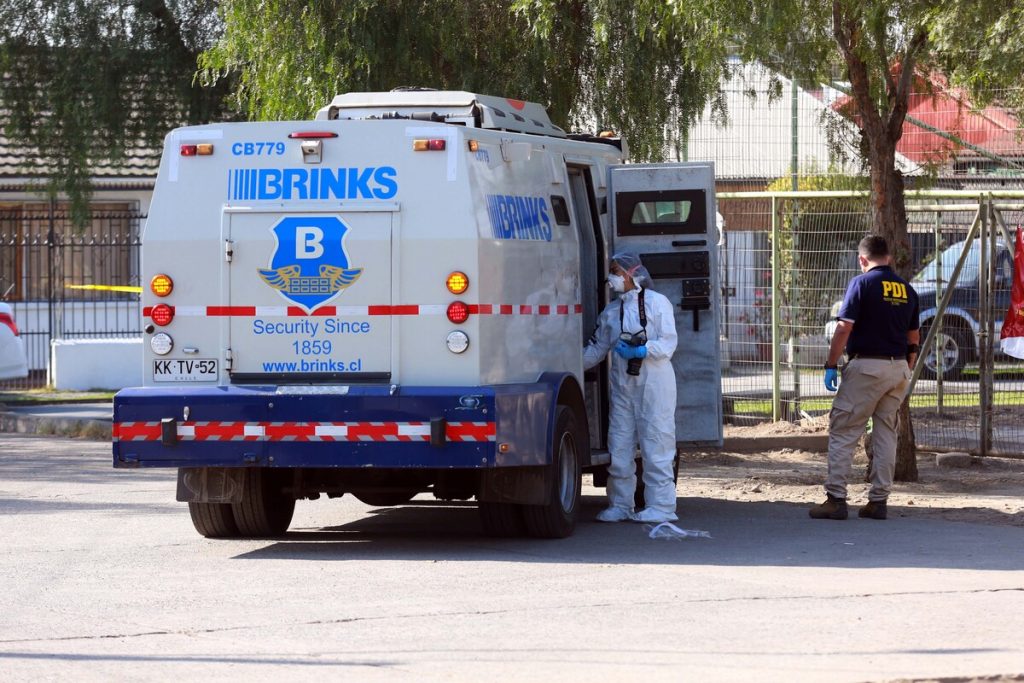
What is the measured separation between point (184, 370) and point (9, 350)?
360 inches

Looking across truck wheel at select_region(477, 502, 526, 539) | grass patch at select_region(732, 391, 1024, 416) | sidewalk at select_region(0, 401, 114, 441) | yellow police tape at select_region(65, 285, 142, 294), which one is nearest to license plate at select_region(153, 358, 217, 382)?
truck wheel at select_region(477, 502, 526, 539)

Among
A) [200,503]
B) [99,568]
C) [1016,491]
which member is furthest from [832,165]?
[99,568]

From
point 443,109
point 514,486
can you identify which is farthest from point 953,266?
point 514,486

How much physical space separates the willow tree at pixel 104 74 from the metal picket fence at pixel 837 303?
5806 millimetres

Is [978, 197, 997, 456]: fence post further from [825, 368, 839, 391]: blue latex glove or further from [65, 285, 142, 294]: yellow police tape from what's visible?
[65, 285, 142, 294]: yellow police tape

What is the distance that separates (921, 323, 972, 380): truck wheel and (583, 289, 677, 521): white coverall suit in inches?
200

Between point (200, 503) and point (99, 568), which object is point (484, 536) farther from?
point (99, 568)

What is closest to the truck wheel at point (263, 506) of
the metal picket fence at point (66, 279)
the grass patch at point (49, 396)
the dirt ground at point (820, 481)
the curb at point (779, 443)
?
the dirt ground at point (820, 481)

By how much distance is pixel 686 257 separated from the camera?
11820 millimetres

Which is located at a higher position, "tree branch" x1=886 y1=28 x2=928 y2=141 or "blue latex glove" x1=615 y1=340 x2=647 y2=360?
"tree branch" x1=886 y1=28 x2=928 y2=141

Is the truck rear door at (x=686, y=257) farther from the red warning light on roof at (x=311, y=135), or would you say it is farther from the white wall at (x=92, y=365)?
the white wall at (x=92, y=365)

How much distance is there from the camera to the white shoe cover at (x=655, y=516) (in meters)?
10.8

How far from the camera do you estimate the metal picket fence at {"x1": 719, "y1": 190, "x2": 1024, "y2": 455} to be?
14719 millimetres

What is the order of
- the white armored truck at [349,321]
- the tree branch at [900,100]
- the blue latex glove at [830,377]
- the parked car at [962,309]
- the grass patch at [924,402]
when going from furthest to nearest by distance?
the grass patch at [924,402]
the parked car at [962,309]
the tree branch at [900,100]
the blue latex glove at [830,377]
the white armored truck at [349,321]
